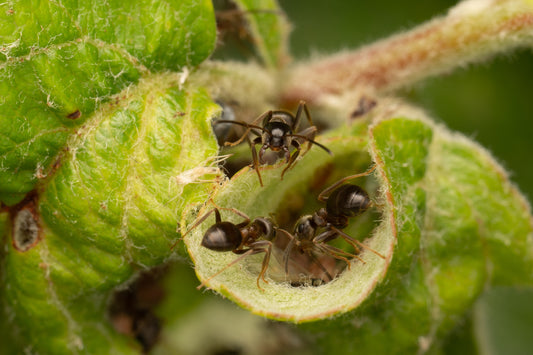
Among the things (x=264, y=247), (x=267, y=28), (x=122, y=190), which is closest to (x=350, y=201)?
(x=264, y=247)

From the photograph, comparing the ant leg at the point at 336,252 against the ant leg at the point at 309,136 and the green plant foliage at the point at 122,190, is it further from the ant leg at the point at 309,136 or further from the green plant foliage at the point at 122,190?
the green plant foliage at the point at 122,190

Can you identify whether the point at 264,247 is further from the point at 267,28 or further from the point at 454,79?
the point at 454,79

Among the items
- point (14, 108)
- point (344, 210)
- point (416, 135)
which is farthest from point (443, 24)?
point (14, 108)

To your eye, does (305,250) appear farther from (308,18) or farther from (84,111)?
(308,18)

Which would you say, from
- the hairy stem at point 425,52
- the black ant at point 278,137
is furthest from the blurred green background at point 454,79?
the black ant at point 278,137

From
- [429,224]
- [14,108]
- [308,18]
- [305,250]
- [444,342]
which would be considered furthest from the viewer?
[308,18]

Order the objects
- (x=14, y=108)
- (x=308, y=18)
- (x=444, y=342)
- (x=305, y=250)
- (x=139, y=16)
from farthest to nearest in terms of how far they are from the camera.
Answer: (x=308, y=18)
(x=444, y=342)
(x=305, y=250)
(x=139, y=16)
(x=14, y=108)

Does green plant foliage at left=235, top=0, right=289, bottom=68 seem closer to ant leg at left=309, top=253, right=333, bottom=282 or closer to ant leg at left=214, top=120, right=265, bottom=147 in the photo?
ant leg at left=214, top=120, right=265, bottom=147
